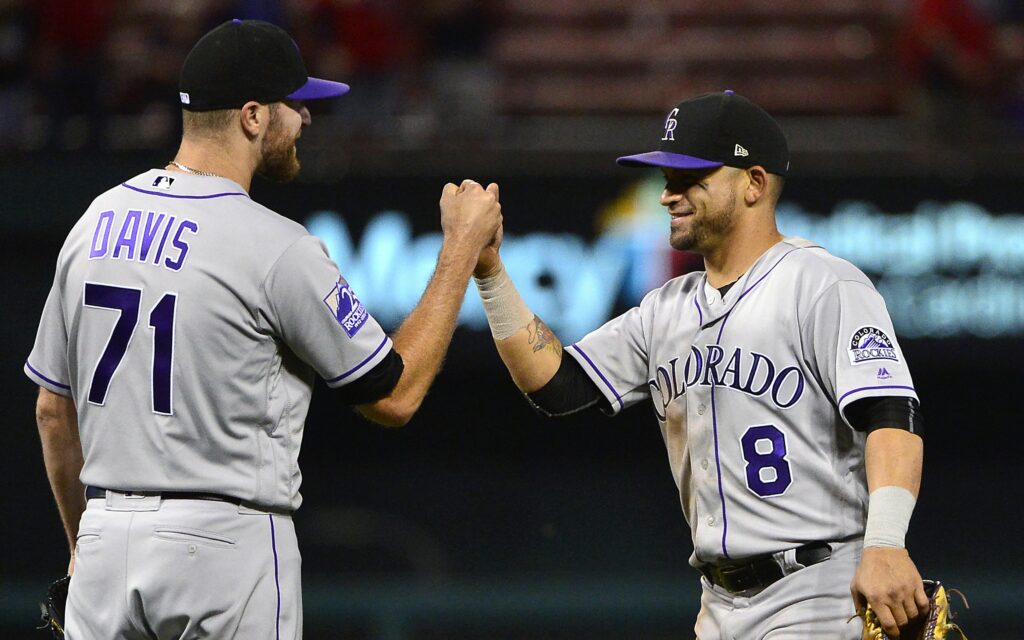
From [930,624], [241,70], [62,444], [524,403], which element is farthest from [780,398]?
[524,403]

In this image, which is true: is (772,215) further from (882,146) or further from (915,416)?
(882,146)

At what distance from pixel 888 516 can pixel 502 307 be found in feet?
4.36

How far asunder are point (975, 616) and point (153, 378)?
588 cm

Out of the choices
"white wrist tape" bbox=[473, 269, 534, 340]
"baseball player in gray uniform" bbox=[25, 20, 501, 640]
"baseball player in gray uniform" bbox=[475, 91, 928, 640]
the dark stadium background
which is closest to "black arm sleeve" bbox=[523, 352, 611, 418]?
"baseball player in gray uniform" bbox=[475, 91, 928, 640]

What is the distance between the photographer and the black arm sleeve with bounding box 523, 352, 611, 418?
397 cm

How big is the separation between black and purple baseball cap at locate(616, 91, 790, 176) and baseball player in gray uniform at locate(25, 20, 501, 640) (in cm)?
104

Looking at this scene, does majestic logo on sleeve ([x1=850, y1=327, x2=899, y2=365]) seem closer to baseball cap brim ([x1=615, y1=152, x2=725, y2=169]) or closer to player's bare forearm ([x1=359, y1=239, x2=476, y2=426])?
baseball cap brim ([x1=615, y1=152, x2=725, y2=169])

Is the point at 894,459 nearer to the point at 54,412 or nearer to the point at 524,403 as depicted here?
the point at 54,412

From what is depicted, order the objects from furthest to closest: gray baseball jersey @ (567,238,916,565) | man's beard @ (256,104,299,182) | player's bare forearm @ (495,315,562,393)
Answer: player's bare forearm @ (495,315,562,393) < gray baseball jersey @ (567,238,916,565) < man's beard @ (256,104,299,182)

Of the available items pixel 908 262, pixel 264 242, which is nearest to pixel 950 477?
pixel 908 262

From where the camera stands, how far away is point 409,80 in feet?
26.7

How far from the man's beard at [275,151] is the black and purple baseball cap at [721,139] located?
100 cm

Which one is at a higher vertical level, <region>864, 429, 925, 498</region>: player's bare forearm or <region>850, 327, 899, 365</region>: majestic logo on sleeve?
<region>850, 327, 899, 365</region>: majestic logo on sleeve

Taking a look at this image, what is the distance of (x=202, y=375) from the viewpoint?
3.05 metres
